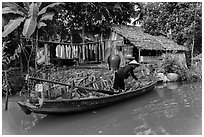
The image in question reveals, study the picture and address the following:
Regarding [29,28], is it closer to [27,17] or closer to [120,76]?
[27,17]

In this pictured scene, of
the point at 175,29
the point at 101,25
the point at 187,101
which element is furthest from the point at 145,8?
the point at 187,101

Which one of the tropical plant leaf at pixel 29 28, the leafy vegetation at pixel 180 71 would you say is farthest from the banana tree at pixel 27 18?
the leafy vegetation at pixel 180 71

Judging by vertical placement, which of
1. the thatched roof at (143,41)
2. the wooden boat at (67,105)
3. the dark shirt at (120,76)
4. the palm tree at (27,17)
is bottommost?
the wooden boat at (67,105)

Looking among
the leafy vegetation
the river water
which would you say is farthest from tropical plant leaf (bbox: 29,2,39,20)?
the leafy vegetation

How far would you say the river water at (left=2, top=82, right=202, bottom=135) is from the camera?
14.9ft

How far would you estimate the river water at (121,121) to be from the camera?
4547 mm

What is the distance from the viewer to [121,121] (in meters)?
5.17

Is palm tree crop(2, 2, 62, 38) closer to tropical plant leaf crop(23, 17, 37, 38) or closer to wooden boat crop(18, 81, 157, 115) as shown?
tropical plant leaf crop(23, 17, 37, 38)

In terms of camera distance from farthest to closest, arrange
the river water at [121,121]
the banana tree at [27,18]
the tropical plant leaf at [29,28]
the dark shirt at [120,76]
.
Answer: the banana tree at [27,18]
the tropical plant leaf at [29,28]
the dark shirt at [120,76]
the river water at [121,121]

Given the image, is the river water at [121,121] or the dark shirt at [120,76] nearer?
the river water at [121,121]

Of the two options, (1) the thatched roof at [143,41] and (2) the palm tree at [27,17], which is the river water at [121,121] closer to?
(2) the palm tree at [27,17]

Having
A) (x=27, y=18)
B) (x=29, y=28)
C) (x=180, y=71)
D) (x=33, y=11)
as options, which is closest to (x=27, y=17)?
(x=27, y=18)

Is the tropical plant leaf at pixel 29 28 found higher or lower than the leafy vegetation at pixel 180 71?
higher

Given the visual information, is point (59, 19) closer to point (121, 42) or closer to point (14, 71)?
point (121, 42)
